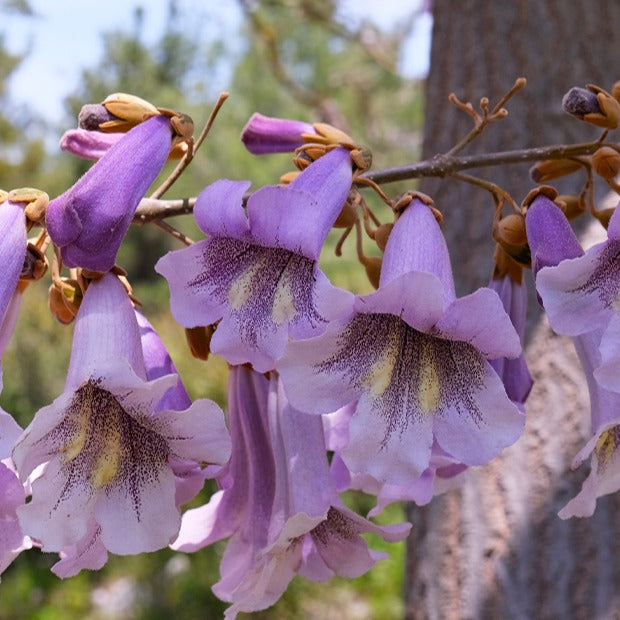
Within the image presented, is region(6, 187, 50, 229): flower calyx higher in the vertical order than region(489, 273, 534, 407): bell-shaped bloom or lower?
higher

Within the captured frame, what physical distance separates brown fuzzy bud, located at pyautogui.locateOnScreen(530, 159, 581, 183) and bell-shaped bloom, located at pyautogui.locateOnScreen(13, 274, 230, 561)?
1.96 ft

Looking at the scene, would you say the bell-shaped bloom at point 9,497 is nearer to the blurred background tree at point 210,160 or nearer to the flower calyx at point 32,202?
the flower calyx at point 32,202

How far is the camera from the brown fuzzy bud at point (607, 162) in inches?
42.2

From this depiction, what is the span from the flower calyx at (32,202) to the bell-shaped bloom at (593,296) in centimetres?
57

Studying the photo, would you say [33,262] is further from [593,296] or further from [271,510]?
[593,296]

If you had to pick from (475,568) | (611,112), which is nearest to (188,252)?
(611,112)

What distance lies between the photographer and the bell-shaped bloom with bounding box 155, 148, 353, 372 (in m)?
0.88

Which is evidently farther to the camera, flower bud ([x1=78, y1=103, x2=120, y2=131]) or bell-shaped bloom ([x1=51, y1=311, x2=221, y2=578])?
flower bud ([x1=78, y1=103, x2=120, y2=131])

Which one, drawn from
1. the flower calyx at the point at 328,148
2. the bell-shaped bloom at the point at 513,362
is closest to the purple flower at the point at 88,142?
the flower calyx at the point at 328,148

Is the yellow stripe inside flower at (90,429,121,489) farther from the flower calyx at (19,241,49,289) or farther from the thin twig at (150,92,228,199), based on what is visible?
the thin twig at (150,92,228,199)

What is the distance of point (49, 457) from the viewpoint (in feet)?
2.97

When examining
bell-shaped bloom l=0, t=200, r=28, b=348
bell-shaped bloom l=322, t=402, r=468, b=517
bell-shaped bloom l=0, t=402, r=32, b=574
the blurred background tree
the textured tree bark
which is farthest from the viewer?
the blurred background tree

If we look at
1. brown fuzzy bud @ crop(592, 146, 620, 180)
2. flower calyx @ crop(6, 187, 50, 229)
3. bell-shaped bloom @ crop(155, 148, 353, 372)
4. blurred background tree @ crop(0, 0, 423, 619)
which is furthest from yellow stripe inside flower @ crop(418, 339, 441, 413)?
blurred background tree @ crop(0, 0, 423, 619)

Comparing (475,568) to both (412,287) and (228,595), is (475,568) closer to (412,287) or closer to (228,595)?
(228,595)
